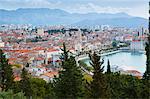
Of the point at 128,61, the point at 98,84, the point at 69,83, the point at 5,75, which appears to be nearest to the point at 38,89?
the point at 5,75

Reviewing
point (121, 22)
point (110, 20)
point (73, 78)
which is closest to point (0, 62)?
point (73, 78)

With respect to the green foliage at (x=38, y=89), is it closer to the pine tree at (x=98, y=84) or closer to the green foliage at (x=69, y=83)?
the green foliage at (x=69, y=83)

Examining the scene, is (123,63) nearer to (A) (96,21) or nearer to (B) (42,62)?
(B) (42,62)

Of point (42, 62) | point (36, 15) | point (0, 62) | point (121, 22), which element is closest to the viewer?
point (0, 62)

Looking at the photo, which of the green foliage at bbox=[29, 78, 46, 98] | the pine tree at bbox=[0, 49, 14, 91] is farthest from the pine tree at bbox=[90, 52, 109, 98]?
the pine tree at bbox=[0, 49, 14, 91]

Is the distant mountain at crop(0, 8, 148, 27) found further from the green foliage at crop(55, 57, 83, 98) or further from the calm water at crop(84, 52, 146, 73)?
the green foliage at crop(55, 57, 83, 98)
